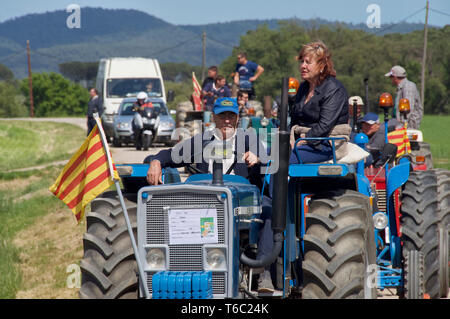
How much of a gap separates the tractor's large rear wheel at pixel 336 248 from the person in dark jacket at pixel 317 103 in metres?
0.63

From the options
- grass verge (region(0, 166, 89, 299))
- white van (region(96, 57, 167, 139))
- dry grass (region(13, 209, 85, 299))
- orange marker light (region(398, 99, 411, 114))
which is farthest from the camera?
white van (region(96, 57, 167, 139))

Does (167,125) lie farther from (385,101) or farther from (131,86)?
(385,101)

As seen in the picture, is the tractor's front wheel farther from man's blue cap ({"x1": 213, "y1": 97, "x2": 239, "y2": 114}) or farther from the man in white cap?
the man in white cap

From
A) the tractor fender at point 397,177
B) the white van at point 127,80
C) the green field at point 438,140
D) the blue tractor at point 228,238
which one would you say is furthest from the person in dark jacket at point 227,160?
the white van at point 127,80

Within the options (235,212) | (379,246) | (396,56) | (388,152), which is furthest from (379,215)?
(396,56)

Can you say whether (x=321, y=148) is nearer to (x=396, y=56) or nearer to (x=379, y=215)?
(x=379, y=215)

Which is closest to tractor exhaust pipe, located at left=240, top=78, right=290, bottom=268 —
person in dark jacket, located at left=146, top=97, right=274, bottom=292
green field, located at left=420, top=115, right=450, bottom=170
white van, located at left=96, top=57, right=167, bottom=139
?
person in dark jacket, located at left=146, top=97, right=274, bottom=292

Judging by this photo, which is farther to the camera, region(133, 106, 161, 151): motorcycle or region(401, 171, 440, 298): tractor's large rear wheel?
region(133, 106, 161, 151): motorcycle

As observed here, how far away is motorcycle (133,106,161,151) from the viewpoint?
2503 cm

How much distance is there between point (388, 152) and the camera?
9.19 meters

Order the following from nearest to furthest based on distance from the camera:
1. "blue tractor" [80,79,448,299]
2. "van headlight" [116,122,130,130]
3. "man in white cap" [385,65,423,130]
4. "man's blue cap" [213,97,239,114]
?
"blue tractor" [80,79,448,299], "man's blue cap" [213,97,239,114], "man in white cap" [385,65,423,130], "van headlight" [116,122,130,130]

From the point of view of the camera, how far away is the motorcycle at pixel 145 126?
25031mm

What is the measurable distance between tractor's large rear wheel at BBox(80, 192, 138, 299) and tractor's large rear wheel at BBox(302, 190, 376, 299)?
129cm
